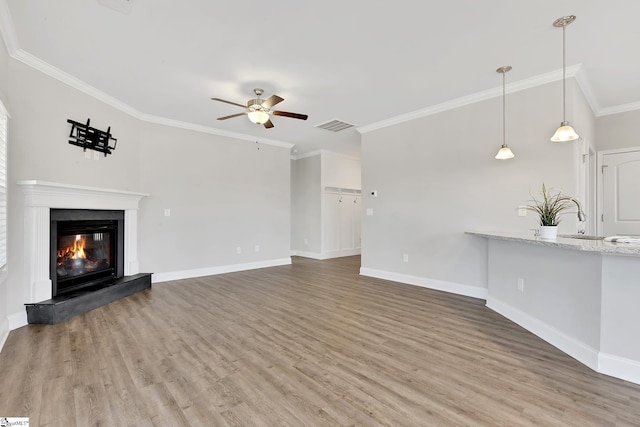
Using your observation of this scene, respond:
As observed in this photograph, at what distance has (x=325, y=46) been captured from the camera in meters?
2.92

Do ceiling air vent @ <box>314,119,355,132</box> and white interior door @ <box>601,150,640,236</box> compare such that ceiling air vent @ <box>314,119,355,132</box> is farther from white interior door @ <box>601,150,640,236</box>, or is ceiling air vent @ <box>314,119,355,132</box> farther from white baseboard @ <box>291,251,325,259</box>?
white interior door @ <box>601,150,640,236</box>

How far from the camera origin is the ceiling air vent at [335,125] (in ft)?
17.4

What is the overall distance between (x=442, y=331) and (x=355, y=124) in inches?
151

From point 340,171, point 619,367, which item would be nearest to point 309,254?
point 340,171

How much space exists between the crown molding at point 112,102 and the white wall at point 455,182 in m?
2.51

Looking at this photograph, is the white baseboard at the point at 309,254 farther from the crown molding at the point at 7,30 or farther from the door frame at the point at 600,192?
the crown molding at the point at 7,30

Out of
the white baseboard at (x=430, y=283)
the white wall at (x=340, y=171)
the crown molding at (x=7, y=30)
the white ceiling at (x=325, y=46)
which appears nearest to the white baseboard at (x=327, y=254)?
the white wall at (x=340, y=171)

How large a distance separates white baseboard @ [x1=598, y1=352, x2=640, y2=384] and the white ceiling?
276 cm

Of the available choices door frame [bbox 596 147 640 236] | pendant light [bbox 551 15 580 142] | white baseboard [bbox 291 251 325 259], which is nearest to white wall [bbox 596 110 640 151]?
door frame [bbox 596 147 640 236]

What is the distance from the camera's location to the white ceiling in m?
2.41

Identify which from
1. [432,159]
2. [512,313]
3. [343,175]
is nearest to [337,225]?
[343,175]

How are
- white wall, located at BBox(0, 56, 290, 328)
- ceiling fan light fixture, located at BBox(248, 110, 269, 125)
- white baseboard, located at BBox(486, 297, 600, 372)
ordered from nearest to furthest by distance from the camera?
white baseboard, located at BBox(486, 297, 600, 372) < white wall, located at BBox(0, 56, 290, 328) < ceiling fan light fixture, located at BBox(248, 110, 269, 125)

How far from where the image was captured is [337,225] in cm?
803

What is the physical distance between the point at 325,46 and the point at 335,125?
8.45 feet
